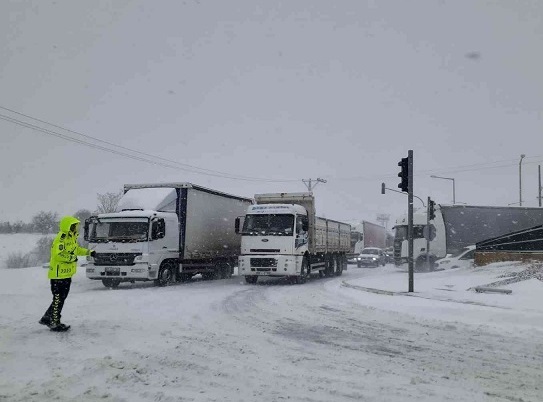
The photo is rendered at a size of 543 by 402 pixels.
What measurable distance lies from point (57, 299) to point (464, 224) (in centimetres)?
2482

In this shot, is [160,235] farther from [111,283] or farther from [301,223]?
[301,223]

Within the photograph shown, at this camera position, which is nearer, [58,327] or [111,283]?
[58,327]

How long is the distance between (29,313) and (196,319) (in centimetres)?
340

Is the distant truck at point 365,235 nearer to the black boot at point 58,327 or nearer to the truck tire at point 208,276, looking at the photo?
the truck tire at point 208,276

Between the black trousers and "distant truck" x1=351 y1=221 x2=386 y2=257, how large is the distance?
3377cm

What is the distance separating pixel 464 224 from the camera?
29.0 meters

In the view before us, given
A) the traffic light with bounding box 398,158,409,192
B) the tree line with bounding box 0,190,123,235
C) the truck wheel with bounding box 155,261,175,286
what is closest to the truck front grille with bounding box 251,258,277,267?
the truck wheel with bounding box 155,261,175,286

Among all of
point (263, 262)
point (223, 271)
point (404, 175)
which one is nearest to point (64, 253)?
point (404, 175)

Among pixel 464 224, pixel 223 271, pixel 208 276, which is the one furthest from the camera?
pixel 464 224

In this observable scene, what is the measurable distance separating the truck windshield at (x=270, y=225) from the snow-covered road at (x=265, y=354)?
7.41 m

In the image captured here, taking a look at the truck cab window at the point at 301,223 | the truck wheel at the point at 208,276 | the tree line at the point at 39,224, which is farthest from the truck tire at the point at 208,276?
the tree line at the point at 39,224

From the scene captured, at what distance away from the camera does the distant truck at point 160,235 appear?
17266mm

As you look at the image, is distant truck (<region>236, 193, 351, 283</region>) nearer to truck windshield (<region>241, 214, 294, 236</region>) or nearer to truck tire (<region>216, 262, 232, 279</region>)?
truck windshield (<region>241, 214, 294, 236</region>)

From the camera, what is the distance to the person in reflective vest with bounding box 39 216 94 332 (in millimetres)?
8344
